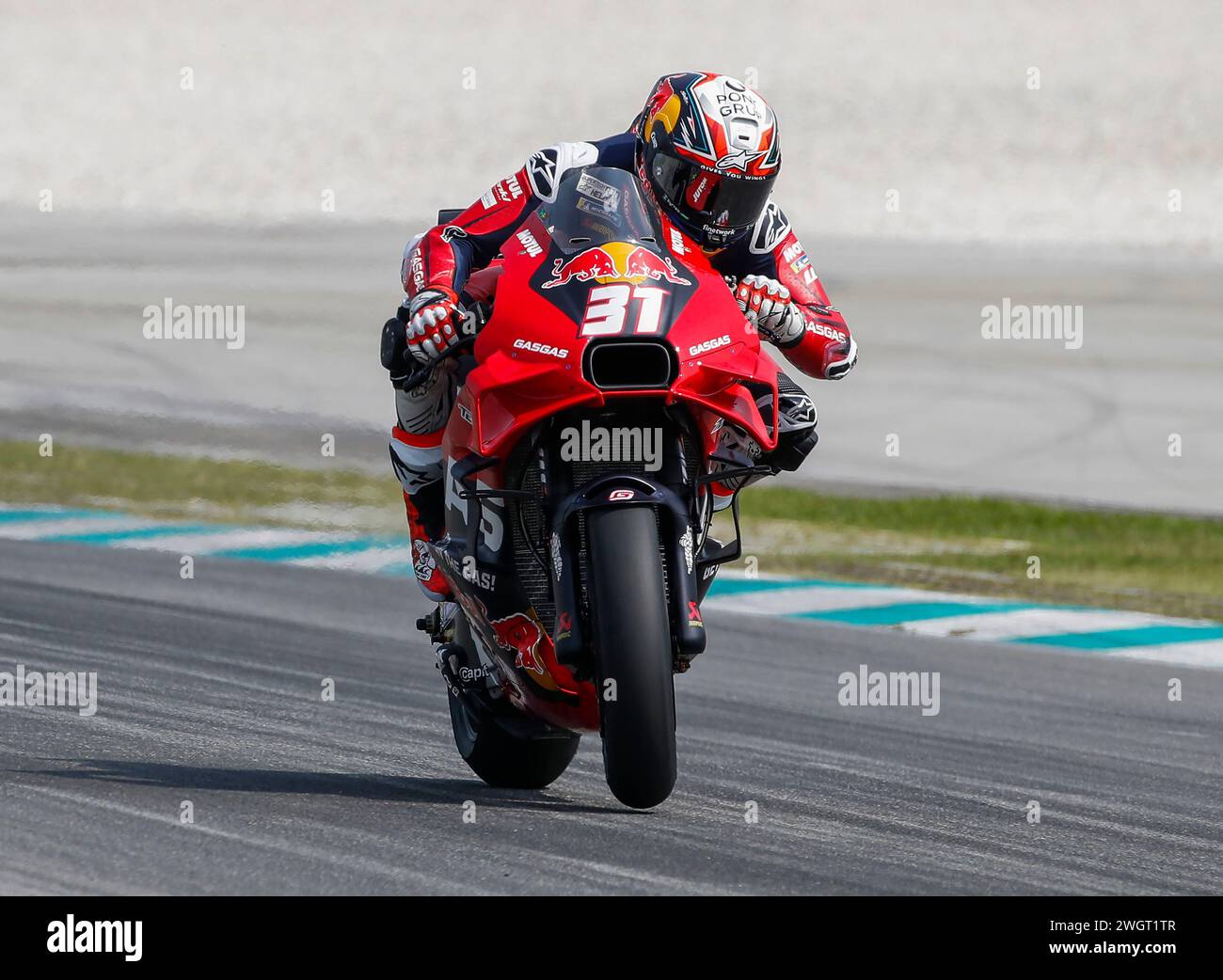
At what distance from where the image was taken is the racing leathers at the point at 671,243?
5449 mm

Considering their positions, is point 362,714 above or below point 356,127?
below

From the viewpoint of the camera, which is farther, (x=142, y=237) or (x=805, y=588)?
(x=142, y=237)

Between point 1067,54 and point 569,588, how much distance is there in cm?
3429

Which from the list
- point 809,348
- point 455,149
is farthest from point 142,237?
point 809,348

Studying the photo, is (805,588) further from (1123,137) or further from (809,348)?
(1123,137)

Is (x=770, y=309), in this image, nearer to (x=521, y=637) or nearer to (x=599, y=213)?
(x=599, y=213)

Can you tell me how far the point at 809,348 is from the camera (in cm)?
566

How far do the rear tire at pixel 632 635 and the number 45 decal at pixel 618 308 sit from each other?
17.1 inches

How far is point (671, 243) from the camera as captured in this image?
537 centimetres

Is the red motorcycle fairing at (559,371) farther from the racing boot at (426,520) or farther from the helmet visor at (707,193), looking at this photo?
the racing boot at (426,520)

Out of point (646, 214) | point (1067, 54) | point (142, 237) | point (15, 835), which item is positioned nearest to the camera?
point (15, 835)

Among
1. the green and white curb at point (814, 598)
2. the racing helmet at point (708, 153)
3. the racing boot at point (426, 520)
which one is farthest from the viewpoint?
the green and white curb at point (814, 598)

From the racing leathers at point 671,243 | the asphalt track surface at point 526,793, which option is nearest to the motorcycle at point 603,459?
the racing leathers at point 671,243

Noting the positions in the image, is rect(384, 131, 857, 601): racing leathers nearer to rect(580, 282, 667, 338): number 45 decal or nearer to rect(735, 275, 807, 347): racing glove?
rect(735, 275, 807, 347): racing glove
